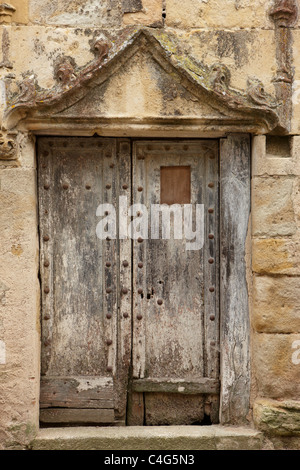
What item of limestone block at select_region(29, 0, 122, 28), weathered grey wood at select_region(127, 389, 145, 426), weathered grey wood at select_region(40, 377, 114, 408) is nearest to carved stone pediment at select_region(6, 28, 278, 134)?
limestone block at select_region(29, 0, 122, 28)

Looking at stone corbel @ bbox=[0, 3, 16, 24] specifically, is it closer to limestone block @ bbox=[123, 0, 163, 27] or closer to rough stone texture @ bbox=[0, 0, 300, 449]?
rough stone texture @ bbox=[0, 0, 300, 449]

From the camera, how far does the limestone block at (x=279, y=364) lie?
3.22 metres

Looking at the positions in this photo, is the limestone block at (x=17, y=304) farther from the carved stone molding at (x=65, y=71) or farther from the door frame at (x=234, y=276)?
the door frame at (x=234, y=276)

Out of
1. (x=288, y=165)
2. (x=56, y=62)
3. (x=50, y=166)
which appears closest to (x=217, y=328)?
(x=288, y=165)

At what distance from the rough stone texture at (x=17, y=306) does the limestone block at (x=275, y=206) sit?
1.32 meters

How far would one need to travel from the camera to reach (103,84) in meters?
3.14

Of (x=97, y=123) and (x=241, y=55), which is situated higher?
(x=241, y=55)

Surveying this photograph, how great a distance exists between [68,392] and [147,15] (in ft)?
7.46

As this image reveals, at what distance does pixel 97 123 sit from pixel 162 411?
1.80 metres

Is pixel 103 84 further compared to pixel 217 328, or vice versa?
pixel 217 328

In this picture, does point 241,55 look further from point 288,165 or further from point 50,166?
point 50,166

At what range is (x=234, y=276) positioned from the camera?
10.9ft

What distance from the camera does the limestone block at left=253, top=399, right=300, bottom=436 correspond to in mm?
3197

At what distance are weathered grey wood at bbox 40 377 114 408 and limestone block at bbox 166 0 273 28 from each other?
219 centimetres
